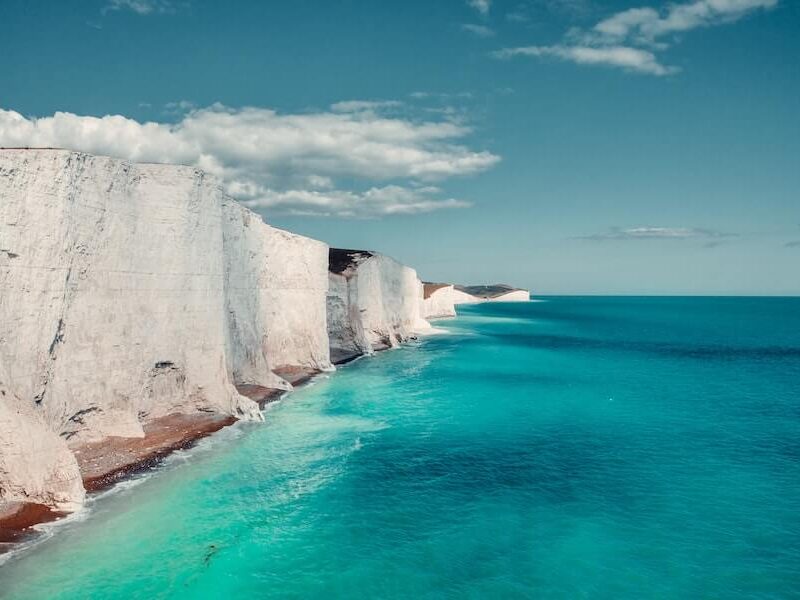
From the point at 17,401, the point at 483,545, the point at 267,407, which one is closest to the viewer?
the point at 483,545

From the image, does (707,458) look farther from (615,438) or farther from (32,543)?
(32,543)

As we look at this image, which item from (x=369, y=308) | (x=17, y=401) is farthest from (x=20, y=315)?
(x=369, y=308)

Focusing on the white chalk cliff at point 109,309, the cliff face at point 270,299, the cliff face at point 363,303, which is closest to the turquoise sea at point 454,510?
the white chalk cliff at point 109,309

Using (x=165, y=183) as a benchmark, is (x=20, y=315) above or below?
below

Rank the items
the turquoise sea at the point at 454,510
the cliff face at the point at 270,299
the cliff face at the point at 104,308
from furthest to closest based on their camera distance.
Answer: the cliff face at the point at 270,299 → the cliff face at the point at 104,308 → the turquoise sea at the point at 454,510

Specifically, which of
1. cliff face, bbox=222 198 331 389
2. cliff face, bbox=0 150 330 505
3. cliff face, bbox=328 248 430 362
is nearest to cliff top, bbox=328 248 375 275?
cliff face, bbox=328 248 430 362

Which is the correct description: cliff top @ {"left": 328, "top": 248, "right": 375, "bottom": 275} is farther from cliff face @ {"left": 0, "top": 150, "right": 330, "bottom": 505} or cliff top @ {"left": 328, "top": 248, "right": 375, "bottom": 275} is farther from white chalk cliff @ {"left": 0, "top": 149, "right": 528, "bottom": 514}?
cliff face @ {"left": 0, "top": 150, "right": 330, "bottom": 505}

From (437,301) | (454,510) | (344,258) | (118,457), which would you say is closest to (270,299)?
(344,258)

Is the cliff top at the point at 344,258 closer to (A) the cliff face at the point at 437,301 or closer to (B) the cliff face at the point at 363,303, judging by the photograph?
(B) the cliff face at the point at 363,303
